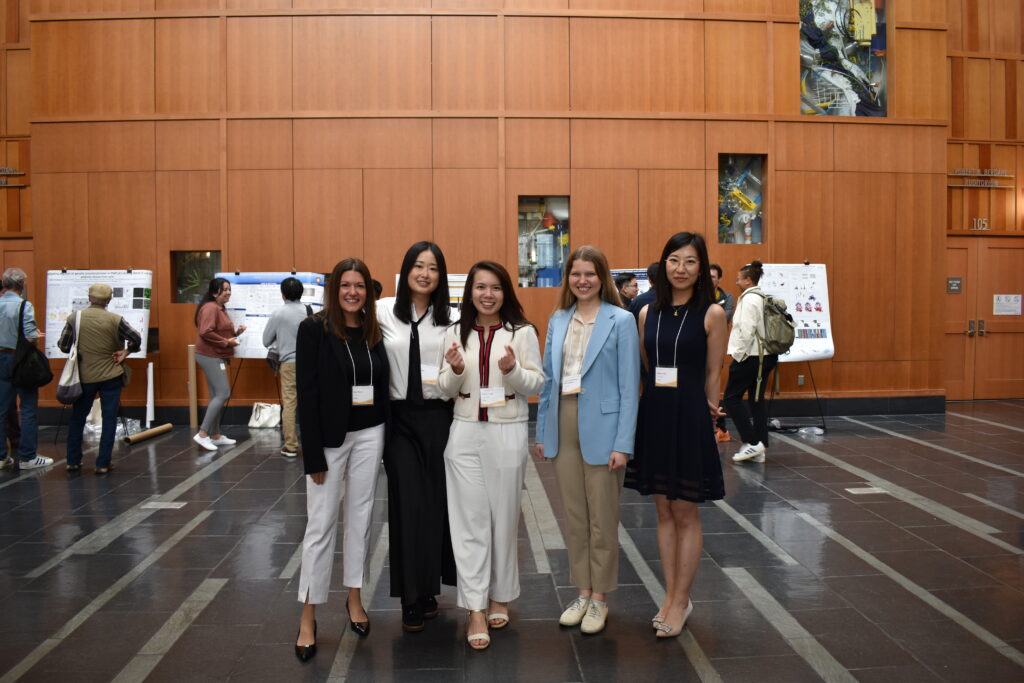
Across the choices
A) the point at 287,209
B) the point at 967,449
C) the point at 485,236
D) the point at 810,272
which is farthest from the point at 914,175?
the point at 287,209

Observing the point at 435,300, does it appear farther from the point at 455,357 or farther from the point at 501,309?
the point at 455,357

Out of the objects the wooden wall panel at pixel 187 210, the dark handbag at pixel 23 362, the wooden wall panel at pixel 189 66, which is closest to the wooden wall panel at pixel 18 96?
the wooden wall panel at pixel 189 66

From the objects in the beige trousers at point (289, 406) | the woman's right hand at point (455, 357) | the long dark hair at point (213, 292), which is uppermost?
the long dark hair at point (213, 292)

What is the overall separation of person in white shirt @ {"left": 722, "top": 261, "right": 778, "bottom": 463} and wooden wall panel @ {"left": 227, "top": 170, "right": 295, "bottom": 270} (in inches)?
215

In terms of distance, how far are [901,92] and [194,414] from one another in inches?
384

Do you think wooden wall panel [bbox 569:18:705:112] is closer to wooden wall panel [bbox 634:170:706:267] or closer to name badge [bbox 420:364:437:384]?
wooden wall panel [bbox 634:170:706:267]

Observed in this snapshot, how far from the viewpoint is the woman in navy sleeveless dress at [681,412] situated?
318 cm

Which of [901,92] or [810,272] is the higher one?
[901,92]

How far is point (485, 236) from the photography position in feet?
30.1

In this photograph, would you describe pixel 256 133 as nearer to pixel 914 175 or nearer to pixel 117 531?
pixel 117 531

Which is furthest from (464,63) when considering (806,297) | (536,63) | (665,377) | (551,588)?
(551,588)

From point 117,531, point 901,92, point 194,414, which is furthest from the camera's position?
point 901,92

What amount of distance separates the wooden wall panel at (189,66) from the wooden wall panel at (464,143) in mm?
2712

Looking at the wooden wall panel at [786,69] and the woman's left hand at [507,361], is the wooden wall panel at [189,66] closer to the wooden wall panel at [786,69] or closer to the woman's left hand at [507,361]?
the wooden wall panel at [786,69]
